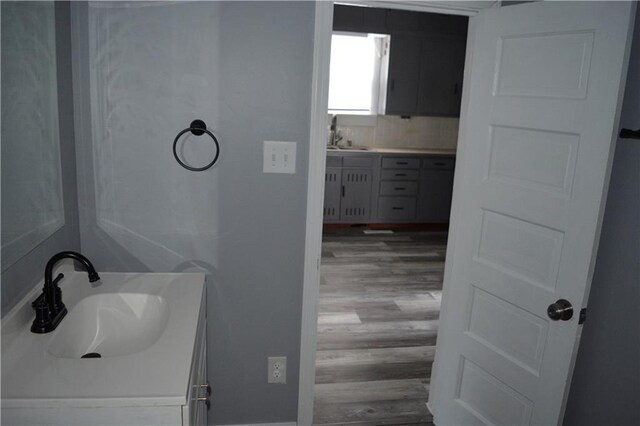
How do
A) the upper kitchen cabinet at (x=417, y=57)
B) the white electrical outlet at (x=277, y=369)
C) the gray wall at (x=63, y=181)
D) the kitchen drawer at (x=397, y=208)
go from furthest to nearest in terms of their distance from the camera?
1. the kitchen drawer at (x=397, y=208)
2. the upper kitchen cabinet at (x=417, y=57)
3. the white electrical outlet at (x=277, y=369)
4. the gray wall at (x=63, y=181)

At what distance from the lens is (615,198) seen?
1724 mm

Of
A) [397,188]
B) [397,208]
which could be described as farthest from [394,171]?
[397,208]

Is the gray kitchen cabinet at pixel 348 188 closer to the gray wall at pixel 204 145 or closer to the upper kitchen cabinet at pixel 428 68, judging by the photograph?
the upper kitchen cabinet at pixel 428 68

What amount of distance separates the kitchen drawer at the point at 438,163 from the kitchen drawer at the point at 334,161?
3.28 feet

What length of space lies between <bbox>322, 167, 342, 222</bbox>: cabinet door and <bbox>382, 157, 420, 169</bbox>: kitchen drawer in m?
0.55

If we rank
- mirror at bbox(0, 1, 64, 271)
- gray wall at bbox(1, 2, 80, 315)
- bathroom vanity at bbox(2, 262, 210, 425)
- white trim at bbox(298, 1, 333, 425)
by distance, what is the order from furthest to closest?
white trim at bbox(298, 1, 333, 425), gray wall at bbox(1, 2, 80, 315), mirror at bbox(0, 1, 64, 271), bathroom vanity at bbox(2, 262, 210, 425)

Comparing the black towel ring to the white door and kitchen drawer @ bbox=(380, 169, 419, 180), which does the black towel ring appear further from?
kitchen drawer @ bbox=(380, 169, 419, 180)

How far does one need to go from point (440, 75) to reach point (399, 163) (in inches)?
46.7

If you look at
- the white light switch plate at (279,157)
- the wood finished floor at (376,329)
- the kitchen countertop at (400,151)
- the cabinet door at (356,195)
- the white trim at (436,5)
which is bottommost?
the wood finished floor at (376,329)

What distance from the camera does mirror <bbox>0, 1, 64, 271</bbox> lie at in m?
1.29

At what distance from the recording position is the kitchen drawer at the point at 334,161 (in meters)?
5.56

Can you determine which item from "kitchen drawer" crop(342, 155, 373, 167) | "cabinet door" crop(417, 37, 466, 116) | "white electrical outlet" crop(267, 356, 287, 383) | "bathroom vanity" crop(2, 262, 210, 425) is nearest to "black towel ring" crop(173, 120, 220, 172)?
"bathroom vanity" crop(2, 262, 210, 425)

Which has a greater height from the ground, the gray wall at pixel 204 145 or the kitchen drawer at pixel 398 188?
the gray wall at pixel 204 145

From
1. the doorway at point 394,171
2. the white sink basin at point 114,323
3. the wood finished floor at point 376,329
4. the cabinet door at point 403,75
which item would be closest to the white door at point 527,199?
the wood finished floor at point 376,329
